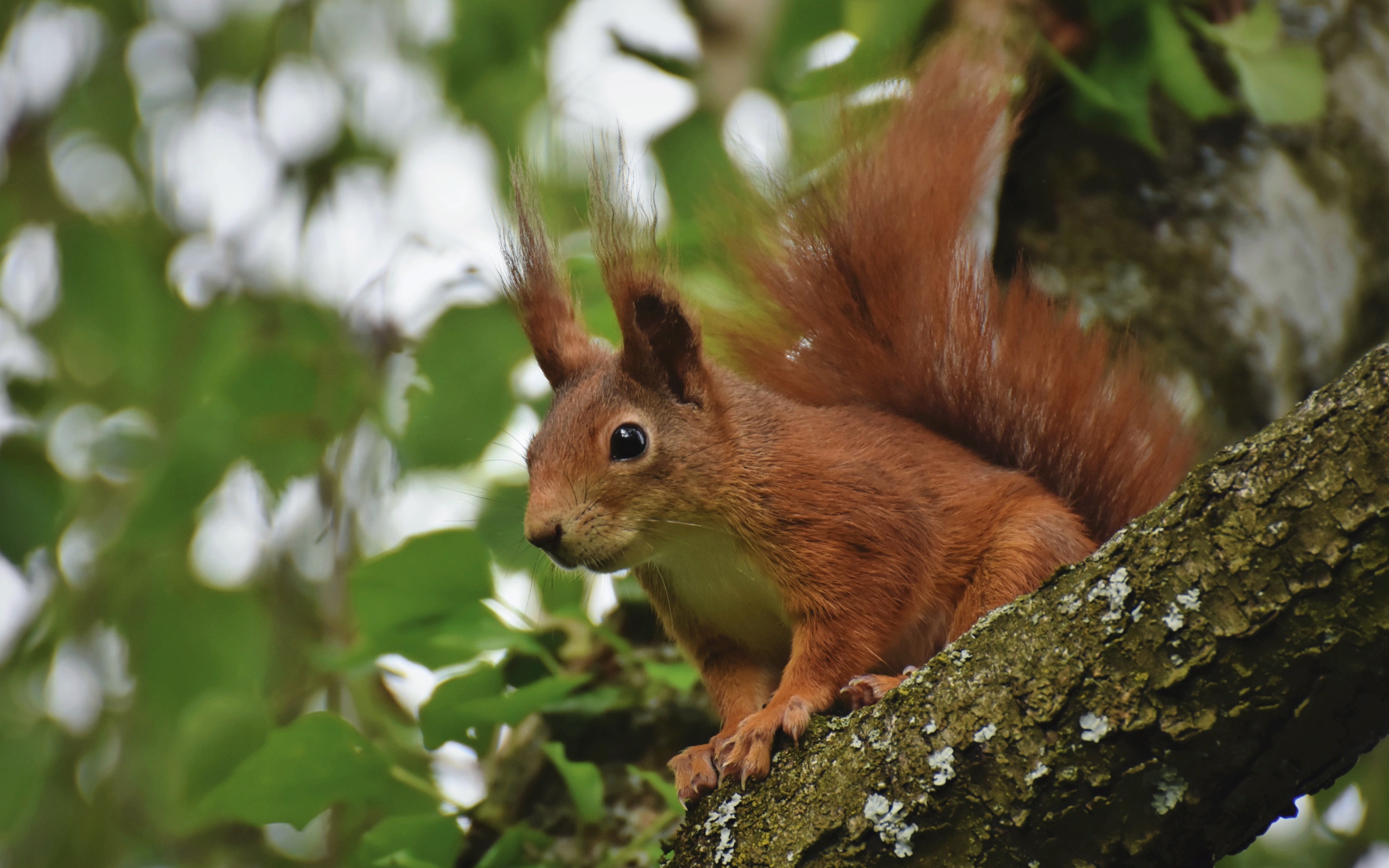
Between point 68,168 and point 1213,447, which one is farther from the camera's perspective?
point 68,168

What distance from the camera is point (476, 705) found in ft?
5.37

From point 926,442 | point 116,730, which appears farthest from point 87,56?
point 926,442

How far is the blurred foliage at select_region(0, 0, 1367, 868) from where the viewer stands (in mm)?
1755

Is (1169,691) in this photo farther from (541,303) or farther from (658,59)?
(658,59)

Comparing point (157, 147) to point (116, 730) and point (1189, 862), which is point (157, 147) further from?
point (1189, 862)

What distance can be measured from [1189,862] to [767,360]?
108 cm

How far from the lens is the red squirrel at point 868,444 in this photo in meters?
1.56

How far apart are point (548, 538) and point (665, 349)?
0.35m

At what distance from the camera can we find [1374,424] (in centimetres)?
89

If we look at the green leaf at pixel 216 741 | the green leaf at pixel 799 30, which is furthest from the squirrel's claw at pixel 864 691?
the green leaf at pixel 799 30

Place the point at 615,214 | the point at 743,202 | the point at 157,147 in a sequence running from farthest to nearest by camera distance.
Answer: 1. the point at 157,147
2. the point at 743,202
3. the point at 615,214

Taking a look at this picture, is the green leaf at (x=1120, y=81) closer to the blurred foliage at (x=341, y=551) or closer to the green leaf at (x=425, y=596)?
the blurred foliage at (x=341, y=551)

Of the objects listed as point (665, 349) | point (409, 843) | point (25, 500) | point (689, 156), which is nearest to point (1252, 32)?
point (689, 156)

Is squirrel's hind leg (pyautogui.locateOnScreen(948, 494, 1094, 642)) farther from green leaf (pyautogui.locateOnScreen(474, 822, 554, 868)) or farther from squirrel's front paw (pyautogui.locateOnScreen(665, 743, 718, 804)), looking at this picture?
green leaf (pyautogui.locateOnScreen(474, 822, 554, 868))
